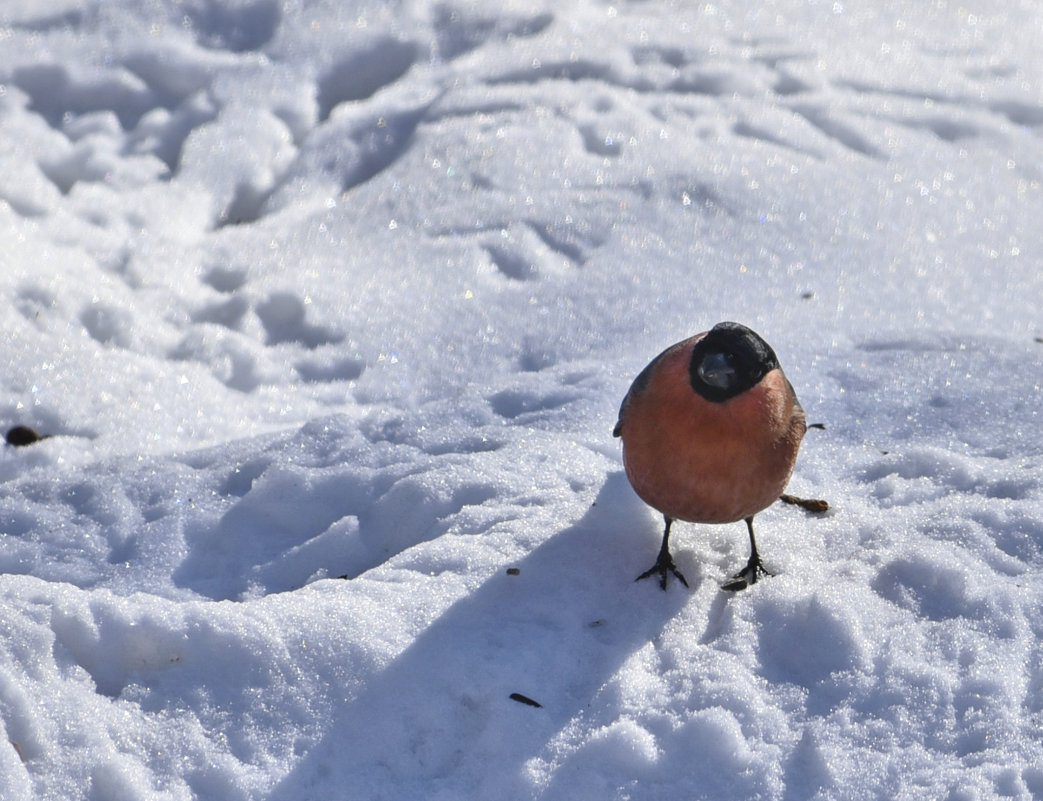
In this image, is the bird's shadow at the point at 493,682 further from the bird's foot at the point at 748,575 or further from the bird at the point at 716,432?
the bird at the point at 716,432

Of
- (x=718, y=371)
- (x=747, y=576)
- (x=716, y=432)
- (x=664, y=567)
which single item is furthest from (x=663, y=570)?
(x=718, y=371)

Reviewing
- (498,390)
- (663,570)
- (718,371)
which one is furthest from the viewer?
(498,390)

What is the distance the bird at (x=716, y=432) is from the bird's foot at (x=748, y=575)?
0.77ft

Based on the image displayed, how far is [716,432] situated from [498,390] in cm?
135

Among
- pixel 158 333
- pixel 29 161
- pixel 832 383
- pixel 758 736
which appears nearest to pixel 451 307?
pixel 158 333

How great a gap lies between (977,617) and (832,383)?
52.0 inches

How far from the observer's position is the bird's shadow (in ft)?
8.43

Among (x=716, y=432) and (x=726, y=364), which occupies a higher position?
(x=726, y=364)

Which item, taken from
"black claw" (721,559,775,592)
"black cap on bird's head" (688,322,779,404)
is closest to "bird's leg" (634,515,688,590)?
"black claw" (721,559,775,592)

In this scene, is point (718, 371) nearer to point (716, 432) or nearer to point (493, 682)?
point (716, 432)

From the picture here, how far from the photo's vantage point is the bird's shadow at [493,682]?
2.57 meters

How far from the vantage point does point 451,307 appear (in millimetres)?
4598

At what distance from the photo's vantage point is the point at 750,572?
319cm

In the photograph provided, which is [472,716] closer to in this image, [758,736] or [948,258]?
[758,736]
